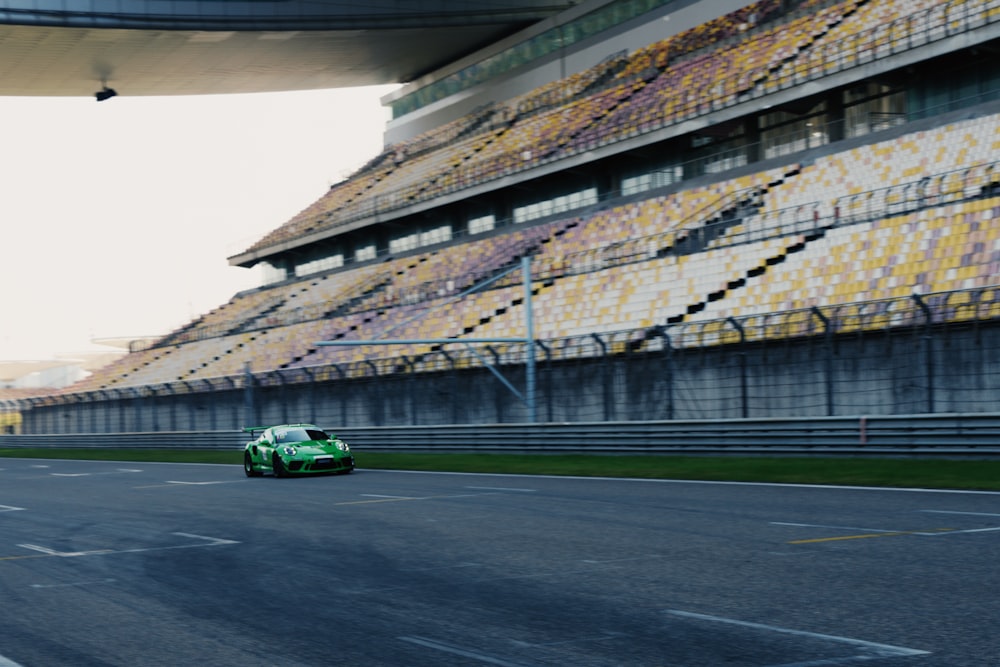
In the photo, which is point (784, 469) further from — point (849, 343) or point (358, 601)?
point (358, 601)

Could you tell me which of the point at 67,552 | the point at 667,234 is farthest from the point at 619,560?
the point at 667,234

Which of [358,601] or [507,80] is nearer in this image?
[358,601]

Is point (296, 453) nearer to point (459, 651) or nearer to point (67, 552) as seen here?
point (67, 552)

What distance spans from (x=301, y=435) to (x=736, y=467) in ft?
31.7

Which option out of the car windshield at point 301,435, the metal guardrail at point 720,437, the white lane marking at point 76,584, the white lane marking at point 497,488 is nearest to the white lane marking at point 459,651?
the white lane marking at point 76,584

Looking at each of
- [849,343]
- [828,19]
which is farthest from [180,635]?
[828,19]

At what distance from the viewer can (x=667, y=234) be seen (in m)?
38.0

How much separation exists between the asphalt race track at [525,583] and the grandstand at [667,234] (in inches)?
351

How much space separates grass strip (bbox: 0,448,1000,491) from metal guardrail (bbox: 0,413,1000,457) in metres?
0.23

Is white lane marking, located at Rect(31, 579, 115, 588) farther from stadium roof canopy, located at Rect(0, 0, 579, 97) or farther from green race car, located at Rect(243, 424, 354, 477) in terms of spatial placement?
stadium roof canopy, located at Rect(0, 0, 579, 97)

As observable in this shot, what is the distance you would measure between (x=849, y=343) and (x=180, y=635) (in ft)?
58.7

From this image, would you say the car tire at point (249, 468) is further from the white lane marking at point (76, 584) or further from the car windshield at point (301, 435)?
the white lane marking at point (76, 584)

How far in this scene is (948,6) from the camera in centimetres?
3425

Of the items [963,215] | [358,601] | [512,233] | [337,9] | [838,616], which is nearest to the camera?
[838,616]
